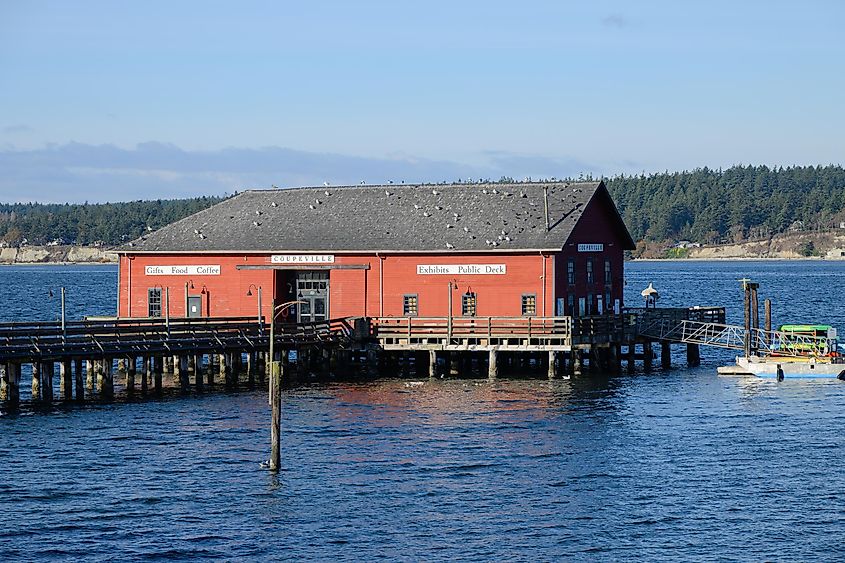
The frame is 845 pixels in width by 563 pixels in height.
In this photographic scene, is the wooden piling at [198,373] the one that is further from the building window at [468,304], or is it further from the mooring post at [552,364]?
the mooring post at [552,364]

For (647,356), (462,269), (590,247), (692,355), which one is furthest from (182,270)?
(692,355)

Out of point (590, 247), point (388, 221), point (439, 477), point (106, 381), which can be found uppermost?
point (388, 221)

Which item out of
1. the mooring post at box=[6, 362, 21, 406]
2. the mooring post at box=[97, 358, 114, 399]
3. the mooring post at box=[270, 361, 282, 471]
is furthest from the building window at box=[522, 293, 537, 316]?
the mooring post at box=[270, 361, 282, 471]

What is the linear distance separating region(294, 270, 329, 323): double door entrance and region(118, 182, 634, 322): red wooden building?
0.15 ft

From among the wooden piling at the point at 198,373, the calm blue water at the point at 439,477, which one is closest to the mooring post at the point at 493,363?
the calm blue water at the point at 439,477

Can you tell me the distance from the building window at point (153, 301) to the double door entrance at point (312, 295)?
21.0 ft

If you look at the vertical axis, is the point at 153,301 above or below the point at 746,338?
above

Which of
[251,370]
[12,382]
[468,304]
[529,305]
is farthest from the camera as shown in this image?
[468,304]

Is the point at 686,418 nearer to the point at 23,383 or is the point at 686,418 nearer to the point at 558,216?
the point at 558,216

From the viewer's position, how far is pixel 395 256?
6388 cm

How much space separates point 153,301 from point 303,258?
743 cm

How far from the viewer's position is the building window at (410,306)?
63344 millimetres

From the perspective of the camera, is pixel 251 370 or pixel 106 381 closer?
pixel 106 381

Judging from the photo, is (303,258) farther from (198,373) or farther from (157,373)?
(157,373)
